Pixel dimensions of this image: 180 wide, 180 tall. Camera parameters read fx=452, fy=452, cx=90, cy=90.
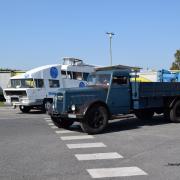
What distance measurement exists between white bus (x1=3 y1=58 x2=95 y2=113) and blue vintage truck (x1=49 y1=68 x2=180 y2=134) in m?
7.46

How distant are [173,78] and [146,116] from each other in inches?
517

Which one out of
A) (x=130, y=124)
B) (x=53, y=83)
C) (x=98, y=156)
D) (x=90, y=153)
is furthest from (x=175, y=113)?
(x=53, y=83)

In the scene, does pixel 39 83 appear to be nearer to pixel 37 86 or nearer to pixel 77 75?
pixel 37 86

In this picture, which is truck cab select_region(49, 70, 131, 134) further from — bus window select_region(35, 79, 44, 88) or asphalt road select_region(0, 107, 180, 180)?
bus window select_region(35, 79, 44, 88)

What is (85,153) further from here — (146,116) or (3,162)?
(146,116)

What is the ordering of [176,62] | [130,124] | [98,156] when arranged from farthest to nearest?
[176,62] < [130,124] < [98,156]

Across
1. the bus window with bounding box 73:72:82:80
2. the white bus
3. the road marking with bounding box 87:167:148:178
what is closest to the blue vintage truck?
the road marking with bounding box 87:167:148:178

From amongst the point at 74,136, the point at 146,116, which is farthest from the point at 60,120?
the point at 146,116

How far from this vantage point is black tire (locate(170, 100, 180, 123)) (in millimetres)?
17594

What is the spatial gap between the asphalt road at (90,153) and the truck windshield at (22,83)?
848 cm

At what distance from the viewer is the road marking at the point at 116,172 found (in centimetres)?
838

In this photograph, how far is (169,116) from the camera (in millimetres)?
17703

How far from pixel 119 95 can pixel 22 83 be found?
1050 centimetres

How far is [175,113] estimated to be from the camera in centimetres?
1773
